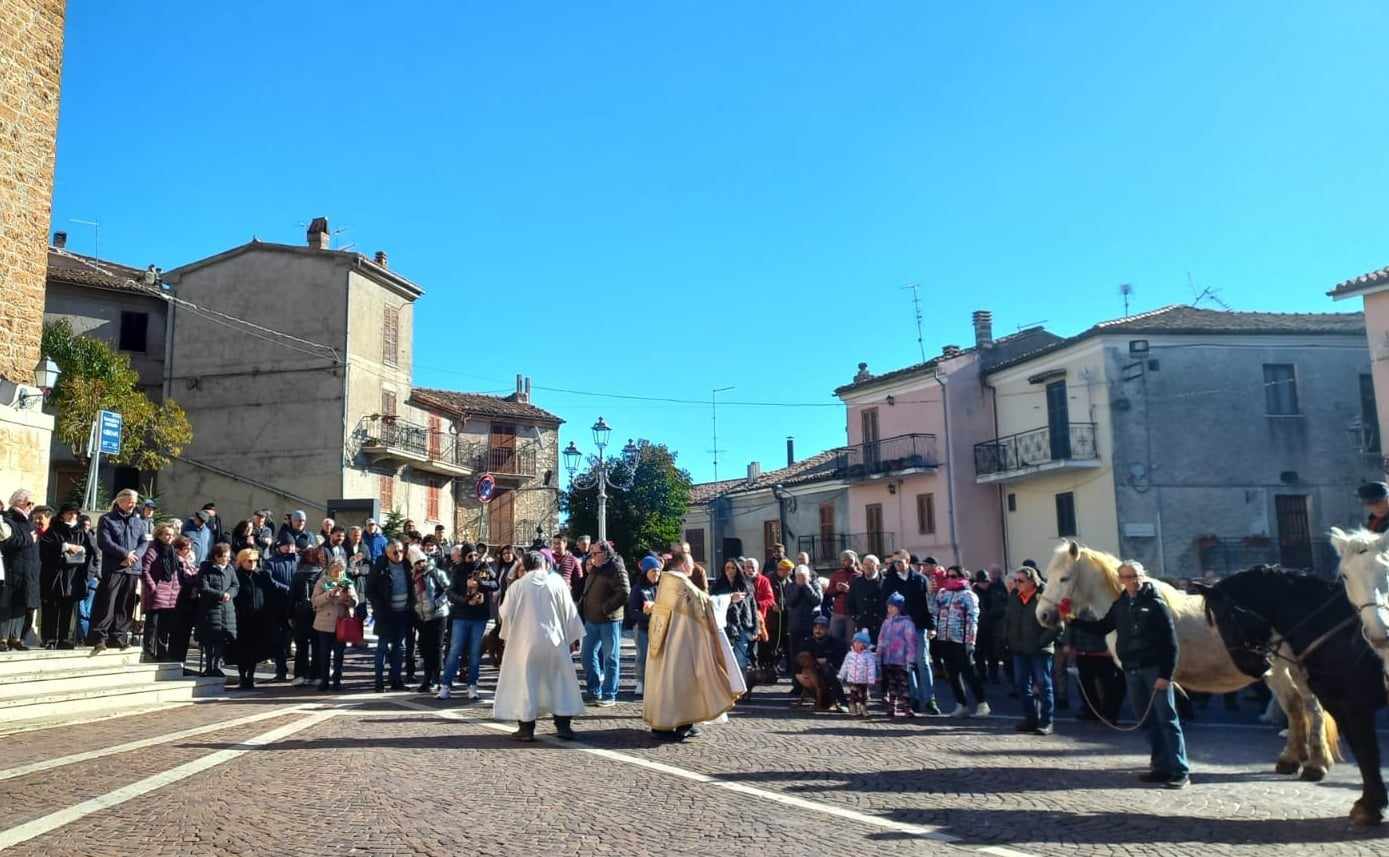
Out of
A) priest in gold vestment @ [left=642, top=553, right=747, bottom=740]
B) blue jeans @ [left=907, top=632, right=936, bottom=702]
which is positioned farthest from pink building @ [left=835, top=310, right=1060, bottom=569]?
priest in gold vestment @ [left=642, top=553, right=747, bottom=740]

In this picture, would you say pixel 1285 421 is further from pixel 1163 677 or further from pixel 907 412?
pixel 1163 677

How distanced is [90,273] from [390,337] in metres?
10.2

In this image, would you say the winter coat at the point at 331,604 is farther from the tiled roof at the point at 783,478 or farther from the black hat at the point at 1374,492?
the tiled roof at the point at 783,478

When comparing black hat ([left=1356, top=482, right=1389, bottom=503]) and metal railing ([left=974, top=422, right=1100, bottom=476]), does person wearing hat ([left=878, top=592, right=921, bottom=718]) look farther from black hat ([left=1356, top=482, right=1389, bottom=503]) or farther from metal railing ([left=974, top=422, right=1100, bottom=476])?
metal railing ([left=974, top=422, right=1100, bottom=476])

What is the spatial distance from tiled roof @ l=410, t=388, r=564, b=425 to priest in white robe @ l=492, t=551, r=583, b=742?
30702 millimetres

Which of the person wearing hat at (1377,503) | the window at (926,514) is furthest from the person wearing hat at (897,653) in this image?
the window at (926,514)

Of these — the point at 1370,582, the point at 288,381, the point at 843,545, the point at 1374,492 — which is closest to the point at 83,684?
the point at 1370,582

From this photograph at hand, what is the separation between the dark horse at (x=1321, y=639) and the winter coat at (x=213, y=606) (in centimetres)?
1138

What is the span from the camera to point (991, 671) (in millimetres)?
17125

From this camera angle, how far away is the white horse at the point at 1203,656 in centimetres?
804

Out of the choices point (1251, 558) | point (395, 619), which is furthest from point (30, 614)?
point (1251, 558)

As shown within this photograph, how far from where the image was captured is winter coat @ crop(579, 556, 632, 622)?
40.9 ft

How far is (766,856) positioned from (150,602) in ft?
34.4

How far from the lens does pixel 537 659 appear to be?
982 cm
